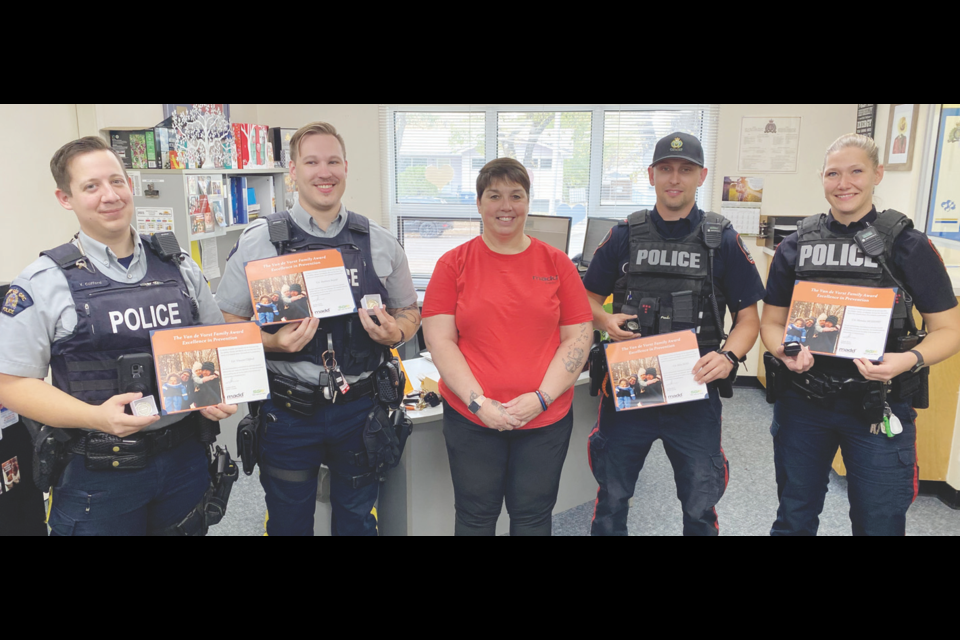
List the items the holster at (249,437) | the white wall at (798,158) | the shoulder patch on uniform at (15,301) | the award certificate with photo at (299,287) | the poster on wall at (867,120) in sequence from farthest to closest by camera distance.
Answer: the white wall at (798,158) < the poster on wall at (867,120) < the holster at (249,437) < the award certificate with photo at (299,287) < the shoulder patch on uniform at (15,301)

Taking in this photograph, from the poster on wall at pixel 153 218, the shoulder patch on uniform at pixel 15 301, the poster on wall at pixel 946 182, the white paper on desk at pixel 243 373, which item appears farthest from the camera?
the poster on wall at pixel 946 182

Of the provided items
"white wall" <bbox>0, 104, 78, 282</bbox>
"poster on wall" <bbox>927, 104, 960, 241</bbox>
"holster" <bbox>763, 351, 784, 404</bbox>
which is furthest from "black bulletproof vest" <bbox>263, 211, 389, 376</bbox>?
"poster on wall" <bbox>927, 104, 960, 241</bbox>

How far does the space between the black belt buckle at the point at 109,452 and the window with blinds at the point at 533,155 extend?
427 centimetres

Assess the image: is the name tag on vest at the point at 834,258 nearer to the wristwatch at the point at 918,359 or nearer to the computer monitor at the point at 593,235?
the wristwatch at the point at 918,359

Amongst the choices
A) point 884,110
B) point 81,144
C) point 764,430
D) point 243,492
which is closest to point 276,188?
point 243,492

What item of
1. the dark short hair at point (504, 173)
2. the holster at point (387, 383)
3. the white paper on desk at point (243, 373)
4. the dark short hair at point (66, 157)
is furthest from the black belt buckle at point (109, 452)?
the dark short hair at point (504, 173)

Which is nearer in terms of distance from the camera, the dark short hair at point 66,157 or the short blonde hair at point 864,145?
the dark short hair at point 66,157

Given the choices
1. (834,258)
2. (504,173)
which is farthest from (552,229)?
(834,258)

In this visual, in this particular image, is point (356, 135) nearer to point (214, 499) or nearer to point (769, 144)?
point (769, 144)

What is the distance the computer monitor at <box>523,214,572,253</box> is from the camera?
4.08 m

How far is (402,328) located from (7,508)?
→ 4.63 ft

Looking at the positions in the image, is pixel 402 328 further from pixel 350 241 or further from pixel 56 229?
pixel 56 229

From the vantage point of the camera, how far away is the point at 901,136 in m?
4.12

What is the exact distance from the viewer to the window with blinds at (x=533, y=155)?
17.8ft
